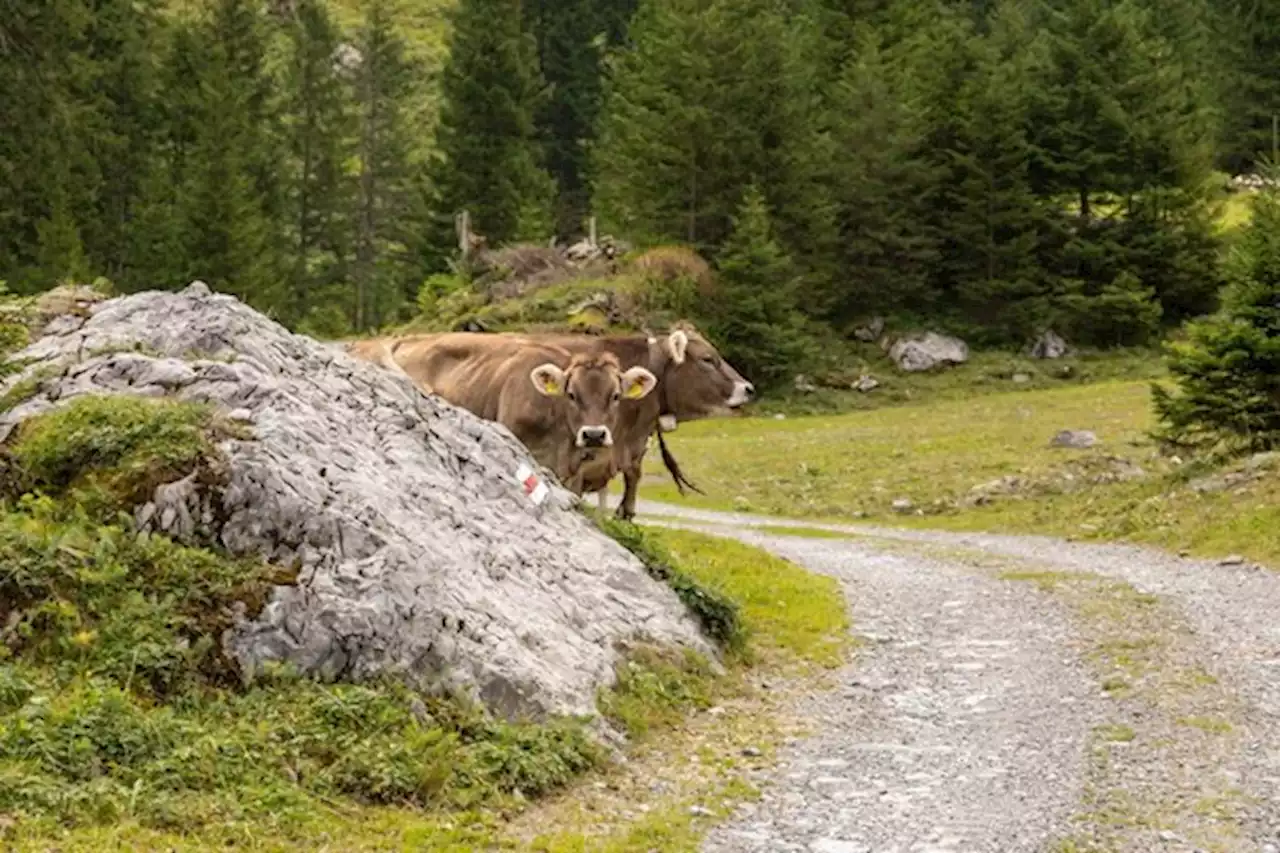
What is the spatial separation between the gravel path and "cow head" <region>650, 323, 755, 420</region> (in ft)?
19.3

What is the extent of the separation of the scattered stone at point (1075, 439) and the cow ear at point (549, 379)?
18.9 metres

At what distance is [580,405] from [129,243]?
49021 mm

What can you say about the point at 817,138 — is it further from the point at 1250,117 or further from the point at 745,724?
the point at 745,724

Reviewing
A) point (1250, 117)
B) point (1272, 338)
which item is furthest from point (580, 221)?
point (1272, 338)

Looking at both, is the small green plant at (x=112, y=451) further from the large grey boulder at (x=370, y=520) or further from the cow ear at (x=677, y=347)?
the cow ear at (x=677, y=347)

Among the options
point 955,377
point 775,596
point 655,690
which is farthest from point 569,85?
point 655,690

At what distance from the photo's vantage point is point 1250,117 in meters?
73.4

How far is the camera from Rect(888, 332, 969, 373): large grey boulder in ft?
165

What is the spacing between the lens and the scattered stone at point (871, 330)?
53.0 metres

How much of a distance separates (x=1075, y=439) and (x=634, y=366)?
15206 mm

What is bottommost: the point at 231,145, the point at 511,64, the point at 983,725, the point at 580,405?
the point at 983,725

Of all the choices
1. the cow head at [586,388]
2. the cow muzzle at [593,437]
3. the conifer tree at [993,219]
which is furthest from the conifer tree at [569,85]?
the cow muzzle at [593,437]

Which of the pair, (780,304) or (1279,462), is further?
(780,304)

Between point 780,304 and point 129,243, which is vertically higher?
point 129,243
